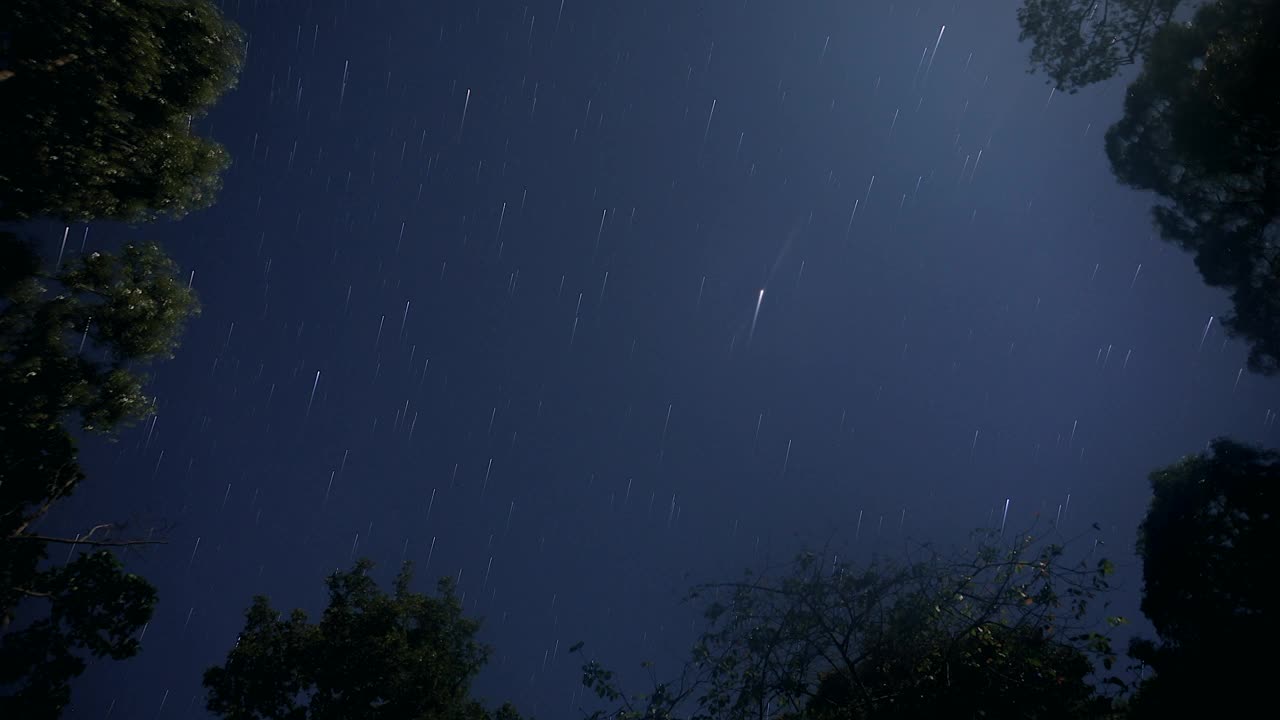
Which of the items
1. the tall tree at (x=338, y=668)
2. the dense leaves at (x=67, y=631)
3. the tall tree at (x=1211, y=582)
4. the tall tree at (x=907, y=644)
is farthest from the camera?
the tall tree at (x=338, y=668)

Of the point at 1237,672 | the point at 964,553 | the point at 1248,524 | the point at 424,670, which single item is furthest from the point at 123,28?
the point at 1248,524

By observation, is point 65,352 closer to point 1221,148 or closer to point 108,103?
point 108,103

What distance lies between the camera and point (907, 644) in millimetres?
8109

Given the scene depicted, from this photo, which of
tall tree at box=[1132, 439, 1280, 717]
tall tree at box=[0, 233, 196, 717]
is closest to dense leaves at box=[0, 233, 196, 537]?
tall tree at box=[0, 233, 196, 717]

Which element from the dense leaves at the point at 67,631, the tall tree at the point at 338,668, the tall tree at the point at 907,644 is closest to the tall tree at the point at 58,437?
the dense leaves at the point at 67,631

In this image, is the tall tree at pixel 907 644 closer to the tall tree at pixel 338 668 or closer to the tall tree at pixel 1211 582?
the tall tree at pixel 1211 582

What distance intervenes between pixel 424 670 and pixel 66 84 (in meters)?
14.5

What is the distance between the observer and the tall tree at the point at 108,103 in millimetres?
7934

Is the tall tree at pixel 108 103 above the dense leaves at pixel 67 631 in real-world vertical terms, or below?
above

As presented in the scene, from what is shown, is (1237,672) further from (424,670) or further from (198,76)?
(198,76)

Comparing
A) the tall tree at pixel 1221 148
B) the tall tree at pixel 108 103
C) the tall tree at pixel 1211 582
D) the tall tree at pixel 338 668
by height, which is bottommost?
the tall tree at pixel 338 668

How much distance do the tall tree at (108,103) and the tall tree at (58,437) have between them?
1.38 m

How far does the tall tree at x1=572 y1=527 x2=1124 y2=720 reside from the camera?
5402 mm

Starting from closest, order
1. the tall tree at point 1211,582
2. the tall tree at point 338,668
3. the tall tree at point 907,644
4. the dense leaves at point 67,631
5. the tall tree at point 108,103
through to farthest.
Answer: the tall tree at point 907,644 → the tall tree at point 1211,582 → the tall tree at point 108,103 → the dense leaves at point 67,631 → the tall tree at point 338,668
